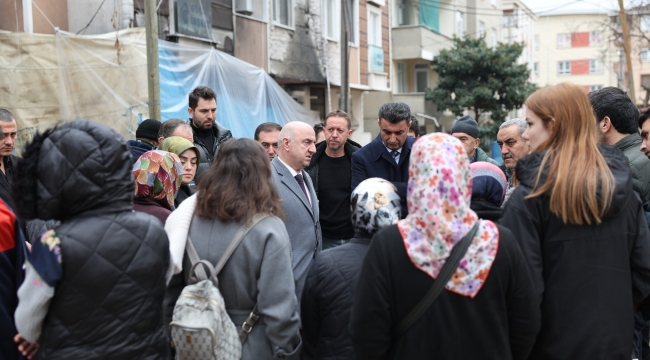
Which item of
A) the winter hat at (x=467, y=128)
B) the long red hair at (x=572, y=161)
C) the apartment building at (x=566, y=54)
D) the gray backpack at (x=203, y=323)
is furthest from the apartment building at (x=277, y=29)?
the apartment building at (x=566, y=54)

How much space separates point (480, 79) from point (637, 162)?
23.8m

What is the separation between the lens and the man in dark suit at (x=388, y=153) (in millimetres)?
5598

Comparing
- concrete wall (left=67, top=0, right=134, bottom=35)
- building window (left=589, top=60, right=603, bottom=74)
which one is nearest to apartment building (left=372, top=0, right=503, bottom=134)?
concrete wall (left=67, top=0, right=134, bottom=35)

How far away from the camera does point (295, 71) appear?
18859mm

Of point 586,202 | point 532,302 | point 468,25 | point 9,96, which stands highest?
point 468,25

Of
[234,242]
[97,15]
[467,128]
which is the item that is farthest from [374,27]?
[234,242]

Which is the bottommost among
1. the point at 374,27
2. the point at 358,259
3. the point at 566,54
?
the point at 358,259

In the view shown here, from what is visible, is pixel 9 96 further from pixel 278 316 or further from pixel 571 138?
pixel 571 138

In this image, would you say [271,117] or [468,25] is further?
[468,25]

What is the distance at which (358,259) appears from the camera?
310 cm

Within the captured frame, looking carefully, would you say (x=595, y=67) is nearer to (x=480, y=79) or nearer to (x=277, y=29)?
(x=480, y=79)

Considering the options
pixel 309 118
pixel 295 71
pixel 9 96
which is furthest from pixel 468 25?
pixel 9 96

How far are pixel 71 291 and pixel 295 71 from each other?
16491 mm

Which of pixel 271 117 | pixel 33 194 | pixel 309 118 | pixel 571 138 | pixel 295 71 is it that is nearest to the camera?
pixel 33 194
